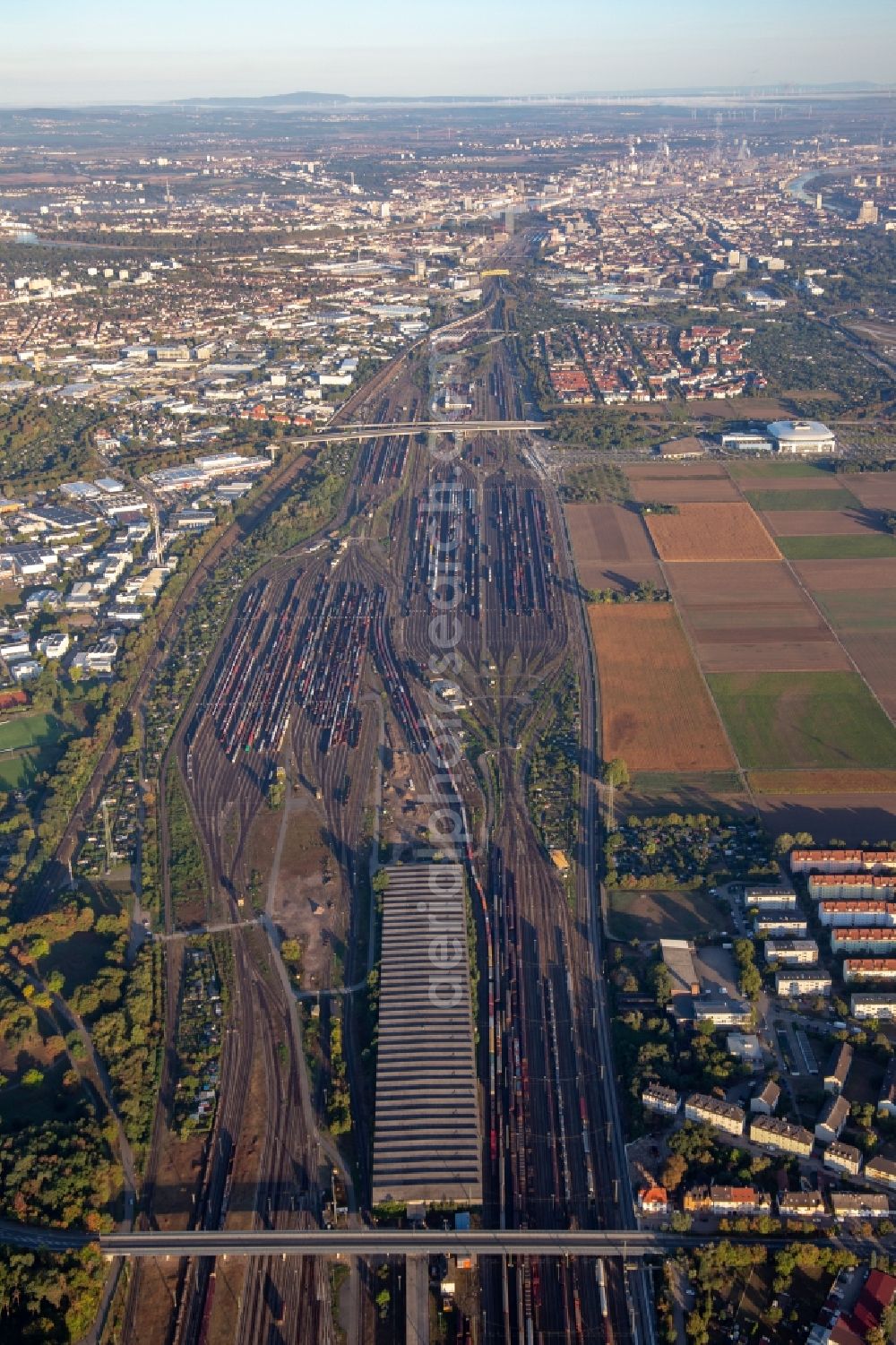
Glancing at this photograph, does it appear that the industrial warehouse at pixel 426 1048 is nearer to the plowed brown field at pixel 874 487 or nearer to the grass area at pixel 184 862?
the grass area at pixel 184 862

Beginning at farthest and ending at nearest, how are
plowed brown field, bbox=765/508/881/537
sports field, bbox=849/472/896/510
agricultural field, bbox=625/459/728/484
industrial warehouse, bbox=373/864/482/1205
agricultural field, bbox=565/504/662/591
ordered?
1. agricultural field, bbox=625/459/728/484
2. sports field, bbox=849/472/896/510
3. plowed brown field, bbox=765/508/881/537
4. agricultural field, bbox=565/504/662/591
5. industrial warehouse, bbox=373/864/482/1205

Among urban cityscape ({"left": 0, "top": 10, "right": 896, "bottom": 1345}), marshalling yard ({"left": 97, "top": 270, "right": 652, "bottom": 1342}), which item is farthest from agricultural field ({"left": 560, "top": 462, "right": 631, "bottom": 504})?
marshalling yard ({"left": 97, "top": 270, "right": 652, "bottom": 1342})

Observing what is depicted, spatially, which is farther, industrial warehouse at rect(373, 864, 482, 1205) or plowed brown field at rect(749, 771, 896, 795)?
plowed brown field at rect(749, 771, 896, 795)

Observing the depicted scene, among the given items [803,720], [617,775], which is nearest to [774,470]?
[803,720]

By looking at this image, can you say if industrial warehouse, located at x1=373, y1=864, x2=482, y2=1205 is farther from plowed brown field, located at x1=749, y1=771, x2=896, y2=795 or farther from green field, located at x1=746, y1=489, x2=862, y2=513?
green field, located at x1=746, y1=489, x2=862, y2=513

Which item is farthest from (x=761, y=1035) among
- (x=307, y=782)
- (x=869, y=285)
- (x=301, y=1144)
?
(x=869, y=285)

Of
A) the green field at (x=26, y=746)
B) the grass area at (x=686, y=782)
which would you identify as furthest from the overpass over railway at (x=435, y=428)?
the grass area at (x=686, y=782)

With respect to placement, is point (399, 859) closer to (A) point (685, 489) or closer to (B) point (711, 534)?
(B) point (711, 534)
